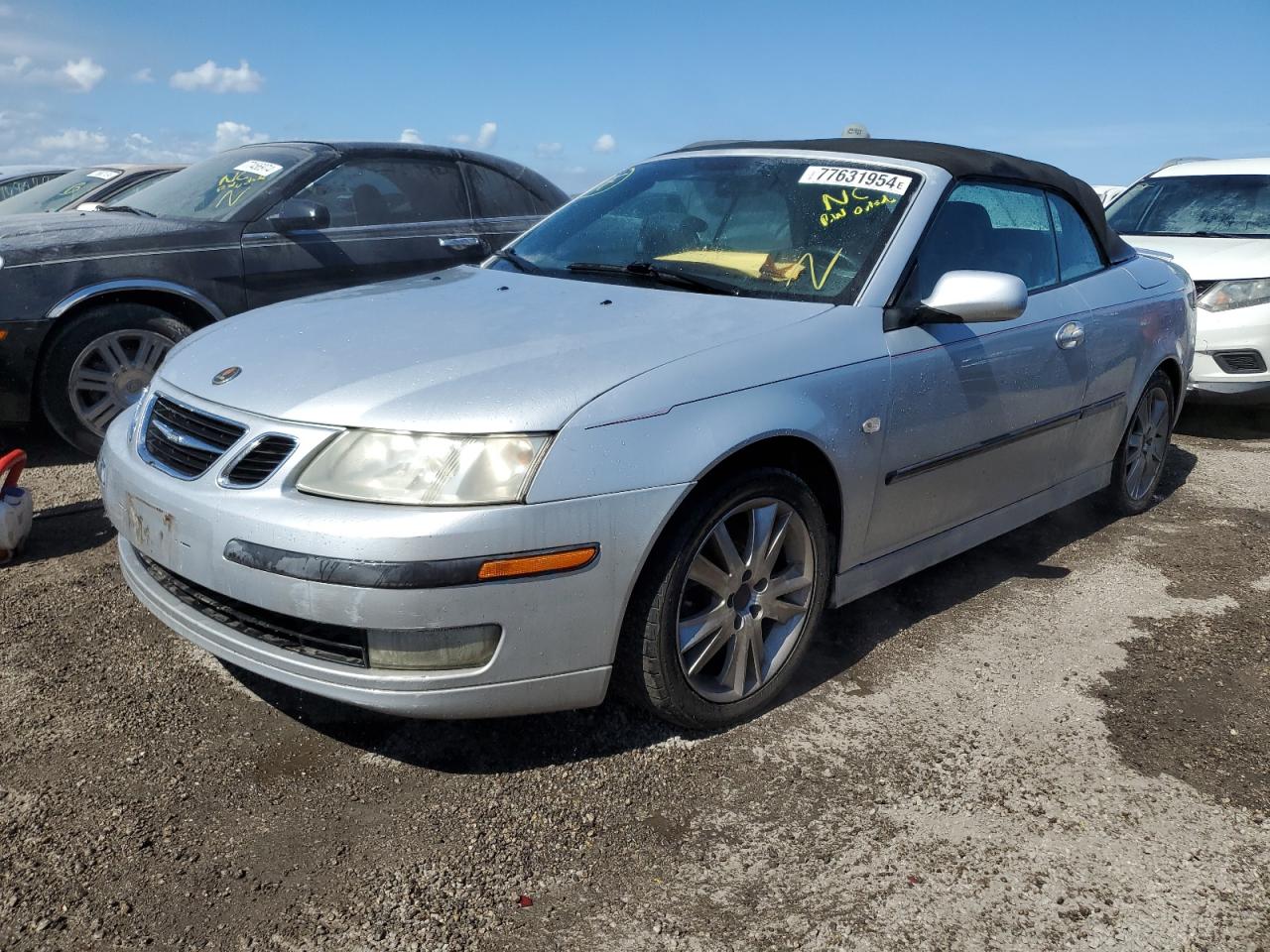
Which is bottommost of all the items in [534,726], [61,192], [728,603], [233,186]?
[534,726]

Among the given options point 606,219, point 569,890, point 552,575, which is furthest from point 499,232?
point 569,890

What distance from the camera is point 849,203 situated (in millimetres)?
3453

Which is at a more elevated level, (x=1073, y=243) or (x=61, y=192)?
(x=1073, y=243)

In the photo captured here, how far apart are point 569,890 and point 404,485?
92 cm

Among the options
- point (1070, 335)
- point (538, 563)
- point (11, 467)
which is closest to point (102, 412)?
point (11, 467)

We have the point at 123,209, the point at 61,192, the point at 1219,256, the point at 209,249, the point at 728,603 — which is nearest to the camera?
the point at 728,603

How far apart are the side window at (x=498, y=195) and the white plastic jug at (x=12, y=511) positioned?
10.5ft

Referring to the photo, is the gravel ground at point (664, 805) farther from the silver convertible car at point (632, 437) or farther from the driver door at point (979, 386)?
the driver door at point (979, 386)

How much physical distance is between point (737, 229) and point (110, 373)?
324 centimetres

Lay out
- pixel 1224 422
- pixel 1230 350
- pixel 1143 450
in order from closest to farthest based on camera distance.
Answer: pixel 1143 450
pixel 1230 350
pixel 1224 422

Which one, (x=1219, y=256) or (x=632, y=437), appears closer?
(x=632, y=437)

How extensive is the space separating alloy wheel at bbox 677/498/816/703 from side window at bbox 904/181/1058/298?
89 cm

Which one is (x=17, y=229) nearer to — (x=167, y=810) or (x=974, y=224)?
(x=167, y=810)

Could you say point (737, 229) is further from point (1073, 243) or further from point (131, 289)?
point (131, 289)
